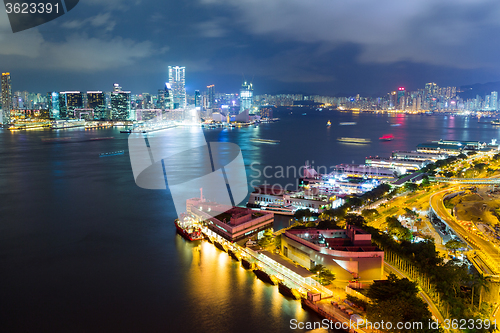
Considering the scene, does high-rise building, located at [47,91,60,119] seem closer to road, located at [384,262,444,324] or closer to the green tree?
road, located at [384,262,444,324]

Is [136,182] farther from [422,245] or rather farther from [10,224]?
[422,245]

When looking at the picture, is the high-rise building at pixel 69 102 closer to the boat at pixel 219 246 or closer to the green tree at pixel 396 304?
the boat at pixel 219 246

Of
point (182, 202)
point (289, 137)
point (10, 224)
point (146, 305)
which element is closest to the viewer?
point (146, 305)

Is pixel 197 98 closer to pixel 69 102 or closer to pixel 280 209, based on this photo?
pixel 69 102

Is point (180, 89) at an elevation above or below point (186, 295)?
above

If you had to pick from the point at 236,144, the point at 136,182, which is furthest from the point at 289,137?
the point at 136,182

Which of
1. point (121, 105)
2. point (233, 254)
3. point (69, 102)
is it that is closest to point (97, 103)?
point (69, 102)

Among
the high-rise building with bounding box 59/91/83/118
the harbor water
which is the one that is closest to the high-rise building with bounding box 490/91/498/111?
the high-rise building with bounding box 59/91/83/118
